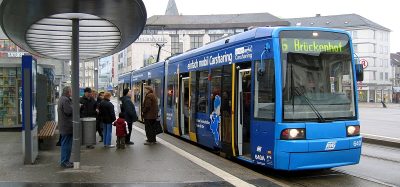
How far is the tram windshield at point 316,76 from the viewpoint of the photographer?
9.19 meters

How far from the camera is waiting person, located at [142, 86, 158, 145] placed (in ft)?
45.9

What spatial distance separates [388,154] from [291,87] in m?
6.41

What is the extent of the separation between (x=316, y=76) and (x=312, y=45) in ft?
2.00

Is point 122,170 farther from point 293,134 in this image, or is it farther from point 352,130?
point 352,130

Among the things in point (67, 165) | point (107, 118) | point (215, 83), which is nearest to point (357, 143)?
point (215, 83)

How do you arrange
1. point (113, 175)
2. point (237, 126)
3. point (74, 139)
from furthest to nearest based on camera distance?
point (237, 126), point (74, 139), point (113, 175)

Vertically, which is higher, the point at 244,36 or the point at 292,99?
the point at 244,36

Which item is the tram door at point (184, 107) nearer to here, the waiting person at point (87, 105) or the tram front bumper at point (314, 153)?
the waiting person at point (87, 105)

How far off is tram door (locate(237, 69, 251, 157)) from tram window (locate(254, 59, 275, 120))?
48cm

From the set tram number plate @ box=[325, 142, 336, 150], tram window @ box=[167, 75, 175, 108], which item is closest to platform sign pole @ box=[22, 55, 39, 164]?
tram number plate @ box=[325, 142, 336, 150]

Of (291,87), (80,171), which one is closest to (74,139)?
(80,171)

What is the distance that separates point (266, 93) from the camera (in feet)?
30.8

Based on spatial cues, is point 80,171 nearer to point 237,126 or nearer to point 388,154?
point 237,126

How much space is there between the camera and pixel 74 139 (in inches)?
379
